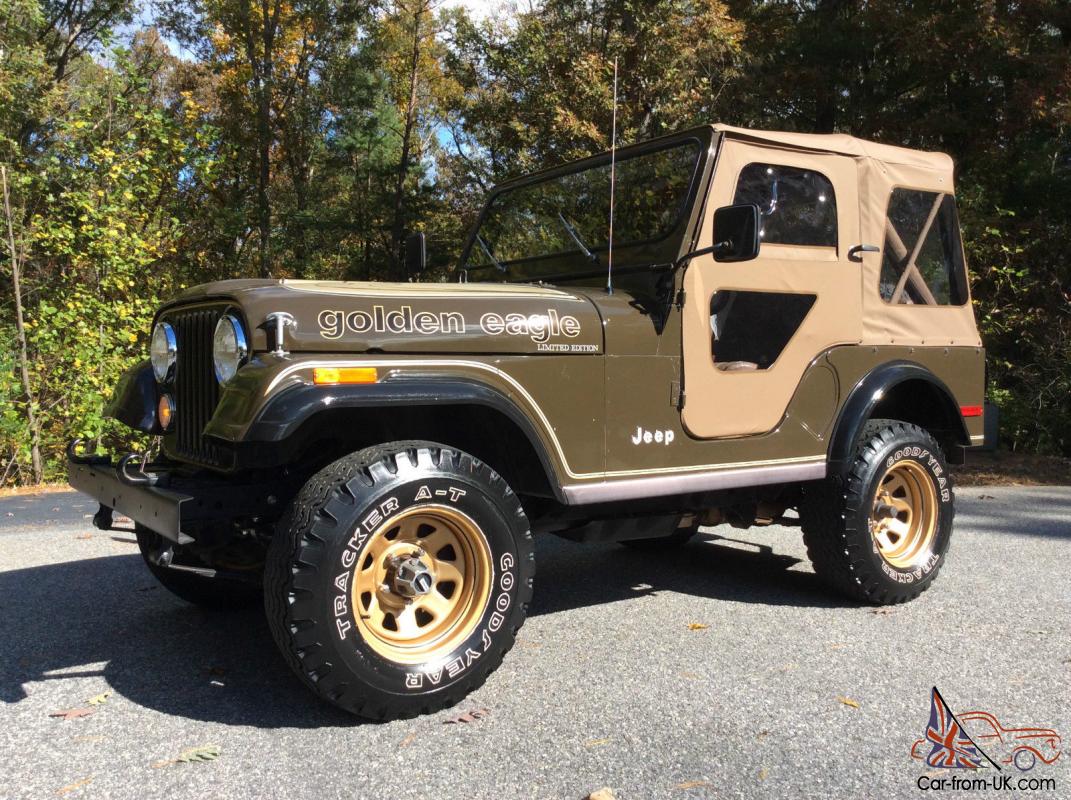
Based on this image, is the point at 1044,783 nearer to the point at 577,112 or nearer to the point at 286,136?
the point at 577,112

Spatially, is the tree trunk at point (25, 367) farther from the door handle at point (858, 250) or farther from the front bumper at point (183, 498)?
the door handle at point (858, 250)

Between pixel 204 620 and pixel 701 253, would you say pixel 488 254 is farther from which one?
pixel 204 620

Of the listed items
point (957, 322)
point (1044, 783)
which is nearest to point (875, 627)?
point (1044, 783)

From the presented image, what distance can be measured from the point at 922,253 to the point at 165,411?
3.86 m

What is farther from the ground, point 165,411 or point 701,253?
point 701,253

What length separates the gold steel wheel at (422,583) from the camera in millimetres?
2891

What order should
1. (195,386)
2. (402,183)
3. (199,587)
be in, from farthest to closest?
1. (402,183)
2. (199,587)
3. (195,386)

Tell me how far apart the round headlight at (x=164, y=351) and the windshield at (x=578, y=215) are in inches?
71.2

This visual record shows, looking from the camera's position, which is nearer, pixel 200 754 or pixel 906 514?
pixel 200 754

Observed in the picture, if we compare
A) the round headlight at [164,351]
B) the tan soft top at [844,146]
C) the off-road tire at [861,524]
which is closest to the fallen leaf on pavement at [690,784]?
the off-road tire at [861,524]

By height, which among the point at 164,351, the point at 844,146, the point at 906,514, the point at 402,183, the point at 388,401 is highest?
the point at 402,183

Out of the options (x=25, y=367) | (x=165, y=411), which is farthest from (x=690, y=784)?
(x=25, y=367)

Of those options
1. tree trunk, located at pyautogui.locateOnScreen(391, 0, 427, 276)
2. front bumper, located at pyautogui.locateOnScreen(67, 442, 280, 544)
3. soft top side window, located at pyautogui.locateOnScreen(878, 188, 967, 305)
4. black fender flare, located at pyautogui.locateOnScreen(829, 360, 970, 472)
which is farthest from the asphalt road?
tree trunk, located at pyautogui.locateOnScreen(391, 0, 427, 276)

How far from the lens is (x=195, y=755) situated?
101 inches
